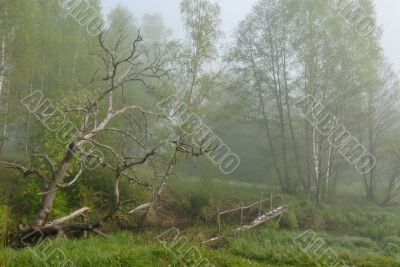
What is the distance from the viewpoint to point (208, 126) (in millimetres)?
25875

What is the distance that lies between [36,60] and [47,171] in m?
9.09

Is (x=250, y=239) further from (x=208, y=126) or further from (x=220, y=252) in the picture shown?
(x=208, y=126)

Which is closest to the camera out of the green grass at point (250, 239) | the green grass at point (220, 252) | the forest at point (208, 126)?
the green grass at point (220, 252)

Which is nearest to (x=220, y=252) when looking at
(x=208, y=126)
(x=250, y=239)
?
(x=250, y=239)

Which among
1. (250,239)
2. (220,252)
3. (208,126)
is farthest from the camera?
(208,126)

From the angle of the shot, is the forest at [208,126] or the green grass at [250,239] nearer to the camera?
the green grass at [250,239]

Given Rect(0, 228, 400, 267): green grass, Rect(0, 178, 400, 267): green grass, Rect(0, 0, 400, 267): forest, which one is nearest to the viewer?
Rect(0, 228, 400, 267): green grass

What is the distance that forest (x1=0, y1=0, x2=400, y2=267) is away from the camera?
51.4 feet

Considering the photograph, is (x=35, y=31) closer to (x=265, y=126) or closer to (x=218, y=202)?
(x=218, y=202)

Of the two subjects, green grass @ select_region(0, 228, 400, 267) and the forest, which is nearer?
green grass @ select_region(0, 228, 400, 267)

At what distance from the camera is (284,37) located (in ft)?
93.7

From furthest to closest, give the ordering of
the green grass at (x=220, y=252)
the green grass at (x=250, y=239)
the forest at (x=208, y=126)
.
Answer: the forest at (x=208, y=126) < the green grass at (x=250, y=239) < the green grass at (x=220, y=252)

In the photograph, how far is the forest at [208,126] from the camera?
15680 mm

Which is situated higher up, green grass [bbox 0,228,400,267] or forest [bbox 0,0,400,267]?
forest [bbox 0,0,400,267]
